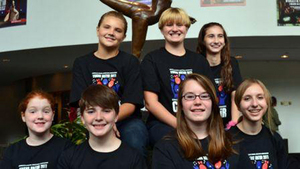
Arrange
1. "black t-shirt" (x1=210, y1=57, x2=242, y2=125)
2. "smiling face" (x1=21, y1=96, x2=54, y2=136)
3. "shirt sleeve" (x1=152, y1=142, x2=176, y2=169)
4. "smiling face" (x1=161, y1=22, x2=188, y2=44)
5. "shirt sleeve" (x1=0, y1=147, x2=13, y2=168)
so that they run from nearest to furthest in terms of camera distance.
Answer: "shirt sleeve" (x1=152, y1=142, x2=176, y2=169) < "shirt sleeve" (x1=0, y1=147, x2=13, y2=168) < "smiling face" (x1=21, y1=96, x2=54, y2=136) < "smiling face" (x1=161, y1=22, x2=188, y2=44) < "black t-shirt" (x1=210, y1=57, x2=242, y2=125)

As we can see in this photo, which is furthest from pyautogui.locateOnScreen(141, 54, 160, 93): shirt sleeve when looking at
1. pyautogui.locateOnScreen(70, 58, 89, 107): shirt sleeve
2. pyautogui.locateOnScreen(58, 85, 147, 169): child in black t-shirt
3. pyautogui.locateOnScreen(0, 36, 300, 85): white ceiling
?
pyautogui.locateOnScreen(0, 36, 300, 85): white ceiling

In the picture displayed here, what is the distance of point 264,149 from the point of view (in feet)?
8.14

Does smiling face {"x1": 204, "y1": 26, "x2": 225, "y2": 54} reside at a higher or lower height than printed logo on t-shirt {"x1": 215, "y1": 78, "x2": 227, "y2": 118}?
higher

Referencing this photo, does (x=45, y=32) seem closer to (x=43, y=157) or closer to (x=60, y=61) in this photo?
(x=60, y=61)

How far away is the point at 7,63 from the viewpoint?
11539 mm

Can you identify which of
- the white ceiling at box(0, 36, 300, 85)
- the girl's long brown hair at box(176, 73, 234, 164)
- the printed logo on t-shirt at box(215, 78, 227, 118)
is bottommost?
the girl's long brown hair at box(176, 73, 234, 164)

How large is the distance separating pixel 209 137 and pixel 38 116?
114 centimetres

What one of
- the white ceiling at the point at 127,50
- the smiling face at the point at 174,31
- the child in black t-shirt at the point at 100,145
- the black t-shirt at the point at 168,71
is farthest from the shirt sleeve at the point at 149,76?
the white ceiling at the point at 127,50

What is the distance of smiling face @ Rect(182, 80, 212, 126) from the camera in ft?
6.85

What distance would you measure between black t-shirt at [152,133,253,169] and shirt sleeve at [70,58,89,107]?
0.85 metres

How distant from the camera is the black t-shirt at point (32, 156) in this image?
7.89ft

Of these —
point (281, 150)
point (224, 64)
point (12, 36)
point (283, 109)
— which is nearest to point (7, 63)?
point (12, 36)

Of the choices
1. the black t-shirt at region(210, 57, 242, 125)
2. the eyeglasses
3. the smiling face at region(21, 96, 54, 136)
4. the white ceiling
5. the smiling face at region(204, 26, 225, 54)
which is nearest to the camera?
the eyeglasses

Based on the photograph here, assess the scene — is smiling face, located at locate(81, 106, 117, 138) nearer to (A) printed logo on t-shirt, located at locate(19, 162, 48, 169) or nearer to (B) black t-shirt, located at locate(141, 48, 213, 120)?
(A) printed logo on t-shirt, located at locate(19, 162, 48, 169)
